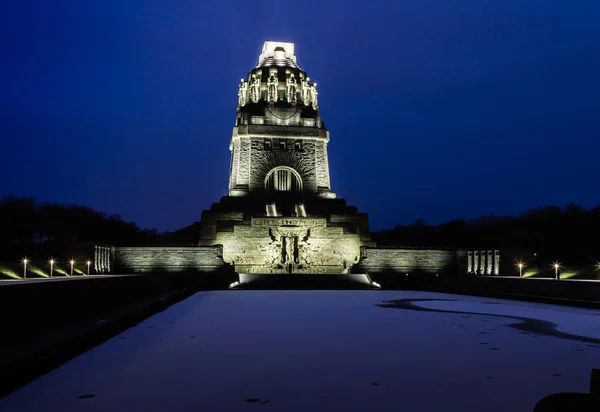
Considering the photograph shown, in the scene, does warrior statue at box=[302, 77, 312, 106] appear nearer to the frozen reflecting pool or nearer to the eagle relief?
the eagle relief

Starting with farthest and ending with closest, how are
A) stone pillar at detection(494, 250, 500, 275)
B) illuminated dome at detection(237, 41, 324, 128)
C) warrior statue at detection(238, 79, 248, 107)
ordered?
1. warrior statue at detection(238, 79, 248, 107)
2. illuminated dome at detection(237, 41, 324, 128)
3. stone pillar at detection(494, 250, 500, 275)

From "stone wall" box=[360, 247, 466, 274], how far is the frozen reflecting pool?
1960 centimetres

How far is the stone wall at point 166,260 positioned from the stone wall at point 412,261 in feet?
25.7

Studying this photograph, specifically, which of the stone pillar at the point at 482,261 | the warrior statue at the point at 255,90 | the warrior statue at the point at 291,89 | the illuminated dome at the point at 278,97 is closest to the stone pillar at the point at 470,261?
the stone pillar at the point at 482,261

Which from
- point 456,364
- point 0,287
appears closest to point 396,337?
point 456,364

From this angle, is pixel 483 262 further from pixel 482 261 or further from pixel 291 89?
pixel 291 89

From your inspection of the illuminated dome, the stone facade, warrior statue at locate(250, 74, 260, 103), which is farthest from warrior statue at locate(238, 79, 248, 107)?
the stone facade

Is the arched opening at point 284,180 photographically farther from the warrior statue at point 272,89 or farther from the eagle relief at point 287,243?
the eagle relief at point 287,243

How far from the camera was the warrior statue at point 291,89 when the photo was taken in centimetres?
3747

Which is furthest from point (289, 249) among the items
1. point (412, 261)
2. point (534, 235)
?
point (534, 235)

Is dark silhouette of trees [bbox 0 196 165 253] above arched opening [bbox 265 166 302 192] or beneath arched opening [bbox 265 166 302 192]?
beneath

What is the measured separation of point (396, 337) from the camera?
722cm

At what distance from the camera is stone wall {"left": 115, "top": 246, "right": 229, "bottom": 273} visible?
2759 cm

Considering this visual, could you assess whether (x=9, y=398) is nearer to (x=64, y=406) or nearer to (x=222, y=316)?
(x=64, y=406)
